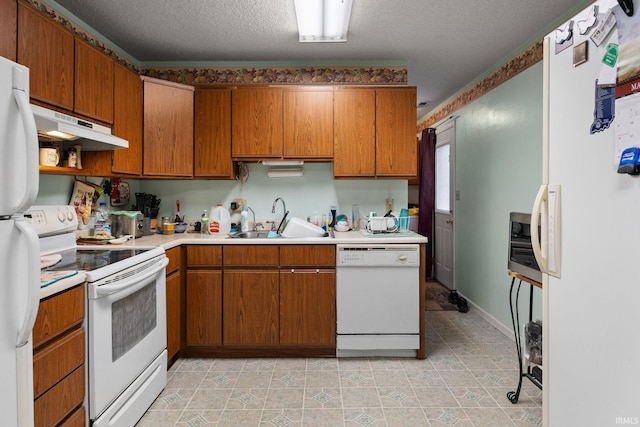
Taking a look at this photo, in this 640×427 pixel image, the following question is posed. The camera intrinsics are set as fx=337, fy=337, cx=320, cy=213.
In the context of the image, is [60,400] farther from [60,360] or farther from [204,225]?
[204,225]

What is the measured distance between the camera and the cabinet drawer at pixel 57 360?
4.04 ft

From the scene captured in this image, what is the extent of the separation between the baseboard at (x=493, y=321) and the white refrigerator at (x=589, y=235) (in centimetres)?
172

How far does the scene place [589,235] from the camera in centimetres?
113

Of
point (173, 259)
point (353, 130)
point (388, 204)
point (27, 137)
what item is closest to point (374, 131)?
point (353, 130)

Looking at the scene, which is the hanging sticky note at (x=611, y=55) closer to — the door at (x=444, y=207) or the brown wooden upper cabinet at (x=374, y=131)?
the brown wooden upper cabinet at (x=374, y=131)

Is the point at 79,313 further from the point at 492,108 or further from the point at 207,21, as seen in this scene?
the point at 492,108

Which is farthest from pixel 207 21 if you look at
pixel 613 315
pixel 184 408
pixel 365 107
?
pixel 613 315

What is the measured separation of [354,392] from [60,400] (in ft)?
4.98

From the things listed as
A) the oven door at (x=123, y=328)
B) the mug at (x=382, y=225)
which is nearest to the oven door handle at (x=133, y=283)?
the oven door at (x=123, y=328)

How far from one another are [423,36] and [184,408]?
3.11m

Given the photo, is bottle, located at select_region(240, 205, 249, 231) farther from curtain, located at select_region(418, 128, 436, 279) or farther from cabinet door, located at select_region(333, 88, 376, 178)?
curtain, located at select_region(418, 128, 436, 279)

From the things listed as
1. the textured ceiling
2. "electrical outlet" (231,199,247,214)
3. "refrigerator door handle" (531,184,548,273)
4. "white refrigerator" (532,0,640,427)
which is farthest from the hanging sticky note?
"electrical outlet" (231,199,247,214)

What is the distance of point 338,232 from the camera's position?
2.95 m

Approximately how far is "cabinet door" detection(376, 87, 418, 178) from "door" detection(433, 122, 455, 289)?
63.2 inches
